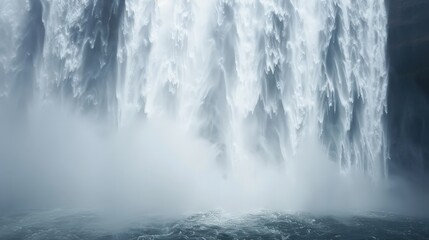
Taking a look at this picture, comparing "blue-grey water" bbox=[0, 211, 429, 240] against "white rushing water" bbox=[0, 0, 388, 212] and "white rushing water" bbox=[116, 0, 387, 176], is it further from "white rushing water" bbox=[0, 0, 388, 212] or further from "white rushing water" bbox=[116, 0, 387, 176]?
"white rushing water" bbox=[116, 0, 387, 176]

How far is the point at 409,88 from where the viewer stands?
81.7 feet

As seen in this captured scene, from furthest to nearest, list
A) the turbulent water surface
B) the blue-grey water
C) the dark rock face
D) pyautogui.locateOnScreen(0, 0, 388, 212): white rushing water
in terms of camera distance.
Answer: the dark rock face < pyautogui.locateOnScreen(0, 0, 388, 212): white rushing water < the turbulent water surface < the blue-grey water

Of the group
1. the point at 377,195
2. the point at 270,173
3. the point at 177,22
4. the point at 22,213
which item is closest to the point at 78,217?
the point at 22,213

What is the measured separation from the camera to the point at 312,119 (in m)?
23.0

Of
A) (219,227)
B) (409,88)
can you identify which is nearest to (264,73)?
(409,88)

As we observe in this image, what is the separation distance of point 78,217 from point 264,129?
10637 millimetres

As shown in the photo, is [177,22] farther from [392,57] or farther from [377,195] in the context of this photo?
[377,195]

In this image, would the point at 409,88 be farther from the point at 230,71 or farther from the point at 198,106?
the point at 198,106

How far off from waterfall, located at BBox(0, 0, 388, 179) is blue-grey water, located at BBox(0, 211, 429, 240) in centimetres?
473

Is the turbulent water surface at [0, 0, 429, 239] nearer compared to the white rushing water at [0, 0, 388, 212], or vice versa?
the turbulent water surface at [0, 0, 429, 239]

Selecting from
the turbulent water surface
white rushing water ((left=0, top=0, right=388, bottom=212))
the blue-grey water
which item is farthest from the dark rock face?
the blue-grey water

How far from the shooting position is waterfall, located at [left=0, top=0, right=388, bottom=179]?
2289cm

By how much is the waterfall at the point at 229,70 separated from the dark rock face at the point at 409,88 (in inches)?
37.0

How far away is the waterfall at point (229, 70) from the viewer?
22.9 metres
